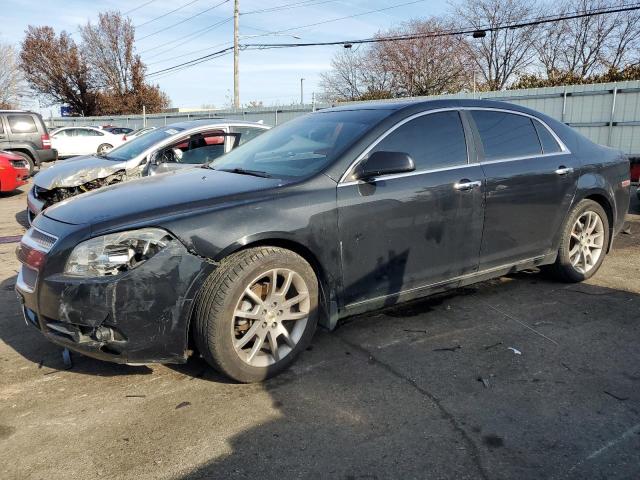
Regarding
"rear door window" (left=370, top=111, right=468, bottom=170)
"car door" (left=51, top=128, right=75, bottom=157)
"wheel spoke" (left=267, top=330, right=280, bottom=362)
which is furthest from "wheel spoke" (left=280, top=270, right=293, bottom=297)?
"car door" (left=51, top=128, right=75, bottom=157)

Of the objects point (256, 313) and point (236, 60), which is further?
point (236, 60)

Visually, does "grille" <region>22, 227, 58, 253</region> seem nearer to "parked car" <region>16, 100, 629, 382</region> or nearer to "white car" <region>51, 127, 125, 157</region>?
"parked car" <region>16, 100, 629, 382</region>

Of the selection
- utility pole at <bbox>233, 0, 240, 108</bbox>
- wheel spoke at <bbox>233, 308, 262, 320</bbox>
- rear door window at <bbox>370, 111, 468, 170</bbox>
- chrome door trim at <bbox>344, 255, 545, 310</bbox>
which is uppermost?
utility pole at <bbox>233, 0, 240, 108</bbox>

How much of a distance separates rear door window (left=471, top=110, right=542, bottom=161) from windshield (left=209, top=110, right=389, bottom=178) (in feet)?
2.99

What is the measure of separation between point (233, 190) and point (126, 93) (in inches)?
2062

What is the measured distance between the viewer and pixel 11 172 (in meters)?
10.9

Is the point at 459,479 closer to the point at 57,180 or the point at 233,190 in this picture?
the point at 233,190

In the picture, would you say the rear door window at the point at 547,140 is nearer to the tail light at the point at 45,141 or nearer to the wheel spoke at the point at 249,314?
the wheel spoke at the point at 249,314

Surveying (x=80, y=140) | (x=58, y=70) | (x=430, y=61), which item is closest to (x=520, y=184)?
(x=80, y=140)

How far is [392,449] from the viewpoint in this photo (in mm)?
2539

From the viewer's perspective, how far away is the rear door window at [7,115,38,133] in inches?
584

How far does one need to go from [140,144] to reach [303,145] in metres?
4.31

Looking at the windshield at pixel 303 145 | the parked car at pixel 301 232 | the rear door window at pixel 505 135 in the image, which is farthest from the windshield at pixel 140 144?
the rear door window at pixel 505 135

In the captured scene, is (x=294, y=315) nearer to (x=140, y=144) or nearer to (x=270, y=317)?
(x=270, y=317)
